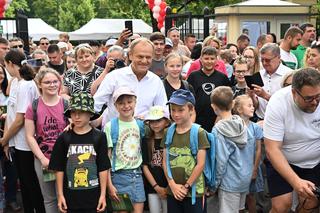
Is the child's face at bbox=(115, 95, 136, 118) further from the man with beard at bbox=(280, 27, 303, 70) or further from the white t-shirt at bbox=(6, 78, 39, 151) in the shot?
the man with beard at bbox=(280, 27, 303, 70)

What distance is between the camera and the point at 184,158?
4762 millimetres

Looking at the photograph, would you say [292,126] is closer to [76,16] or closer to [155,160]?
[155,160]

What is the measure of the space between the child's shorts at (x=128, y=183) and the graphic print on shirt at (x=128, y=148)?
84 mm

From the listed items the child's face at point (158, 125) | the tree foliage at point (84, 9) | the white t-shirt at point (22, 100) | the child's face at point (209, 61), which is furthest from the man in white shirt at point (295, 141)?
the tree foliage at point (84, 9)

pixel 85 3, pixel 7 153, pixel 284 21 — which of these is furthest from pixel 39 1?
pixel 7 153

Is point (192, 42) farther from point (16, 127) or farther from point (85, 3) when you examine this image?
point (85, 3)

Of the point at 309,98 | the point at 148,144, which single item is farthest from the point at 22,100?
the point at 309,98

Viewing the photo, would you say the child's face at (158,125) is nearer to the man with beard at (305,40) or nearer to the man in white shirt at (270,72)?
the man in white shirt at (270,72)

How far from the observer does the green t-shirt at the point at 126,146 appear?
4859 millimetres

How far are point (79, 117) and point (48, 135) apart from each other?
2.33 ft

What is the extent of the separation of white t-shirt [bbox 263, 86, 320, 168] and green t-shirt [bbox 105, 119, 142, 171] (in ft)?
4.14

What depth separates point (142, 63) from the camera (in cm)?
496

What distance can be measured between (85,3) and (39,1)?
59.4 ft

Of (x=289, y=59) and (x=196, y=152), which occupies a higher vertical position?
(x=289, y=59)
